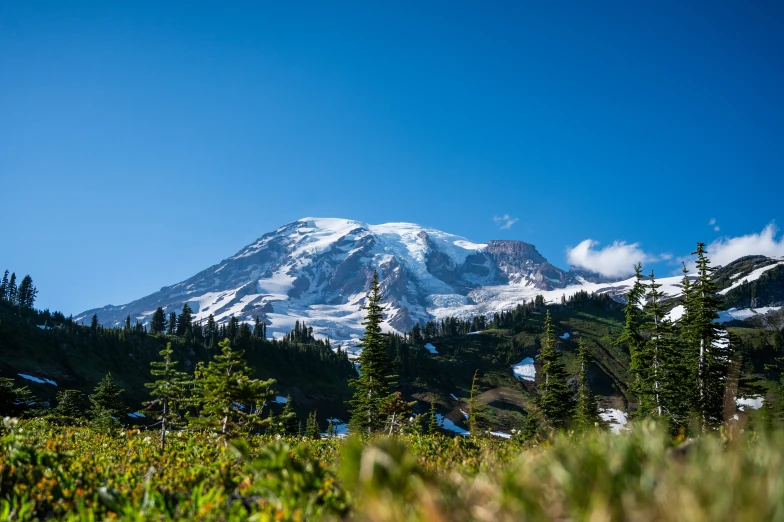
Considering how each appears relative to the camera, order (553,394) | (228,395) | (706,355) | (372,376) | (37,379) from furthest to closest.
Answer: (37,379) → (553,394) → (372,376) → (706,355) → (228,395)

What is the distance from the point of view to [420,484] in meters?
2.69

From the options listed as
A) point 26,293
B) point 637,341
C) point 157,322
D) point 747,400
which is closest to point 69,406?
point 637,341

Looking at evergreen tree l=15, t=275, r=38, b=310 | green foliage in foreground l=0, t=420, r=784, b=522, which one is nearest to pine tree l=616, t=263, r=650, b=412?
green foliage in foreground l=0, t=420, r=784, b=522

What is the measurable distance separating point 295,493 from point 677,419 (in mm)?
38521

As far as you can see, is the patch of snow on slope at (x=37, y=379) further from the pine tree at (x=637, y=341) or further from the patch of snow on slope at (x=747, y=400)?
the patch of snow on slope at (x=747, y=400)

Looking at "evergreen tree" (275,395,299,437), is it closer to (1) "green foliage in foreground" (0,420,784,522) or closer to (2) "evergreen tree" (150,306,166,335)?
(1) "green foliage in foreground" (0,420,784,522)

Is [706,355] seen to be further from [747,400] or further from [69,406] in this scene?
[747,400]

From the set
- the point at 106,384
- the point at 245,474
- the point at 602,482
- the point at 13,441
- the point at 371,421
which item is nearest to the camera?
the point at 602,482

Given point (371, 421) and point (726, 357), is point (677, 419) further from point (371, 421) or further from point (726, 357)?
point (371, 421)

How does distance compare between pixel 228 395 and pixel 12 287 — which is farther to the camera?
pixel 12 287

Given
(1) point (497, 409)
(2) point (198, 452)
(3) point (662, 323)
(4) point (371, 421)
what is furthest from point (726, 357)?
(1) point (497, 409)

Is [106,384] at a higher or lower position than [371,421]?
higher

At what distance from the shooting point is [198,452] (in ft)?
28.8

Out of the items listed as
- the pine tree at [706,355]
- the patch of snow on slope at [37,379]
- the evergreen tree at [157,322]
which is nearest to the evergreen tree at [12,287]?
the evergreen tree at [157,322]
